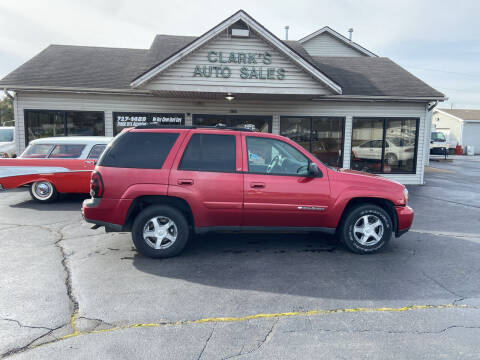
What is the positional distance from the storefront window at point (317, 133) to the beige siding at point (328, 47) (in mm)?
8203

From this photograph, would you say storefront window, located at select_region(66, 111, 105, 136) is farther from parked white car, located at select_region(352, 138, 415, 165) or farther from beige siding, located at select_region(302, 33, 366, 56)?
beige siding, located at select_region(302, 33, 366, 56)

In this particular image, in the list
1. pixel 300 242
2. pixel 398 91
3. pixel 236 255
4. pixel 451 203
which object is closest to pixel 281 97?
pixel 398 91

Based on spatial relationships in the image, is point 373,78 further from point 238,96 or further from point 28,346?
point 28,346

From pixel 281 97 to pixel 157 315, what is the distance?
9.65 meters

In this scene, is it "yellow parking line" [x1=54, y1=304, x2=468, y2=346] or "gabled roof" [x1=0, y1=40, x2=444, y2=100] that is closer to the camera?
"yellow parking line" [x1=54, y1=304, x2=468, y2=346]

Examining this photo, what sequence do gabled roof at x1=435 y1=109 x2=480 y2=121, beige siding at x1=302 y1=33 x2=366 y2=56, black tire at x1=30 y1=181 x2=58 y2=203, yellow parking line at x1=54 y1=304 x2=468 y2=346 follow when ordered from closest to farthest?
yellow parking line at x1=54 y1=304 x2=468 y2=346 < black tire at x1=30 y1=181 x2=58 y2=203 < beige siding at x1=302 y1=33 x2=366 y2=56 < gabled roof at x1=435 y1=109 x2=480 y2=121

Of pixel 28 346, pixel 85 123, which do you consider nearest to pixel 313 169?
pixel 28 346

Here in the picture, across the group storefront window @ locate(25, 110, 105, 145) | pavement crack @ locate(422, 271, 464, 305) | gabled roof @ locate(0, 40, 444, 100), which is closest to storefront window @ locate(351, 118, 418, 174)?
gabled roof @ locate(0, 40, 444, 100)

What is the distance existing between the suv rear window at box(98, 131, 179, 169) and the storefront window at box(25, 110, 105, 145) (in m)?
8.20

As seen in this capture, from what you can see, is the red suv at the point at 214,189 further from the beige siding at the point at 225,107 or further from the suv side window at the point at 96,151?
the beige siding at the point at 225,107

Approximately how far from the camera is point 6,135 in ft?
50.4

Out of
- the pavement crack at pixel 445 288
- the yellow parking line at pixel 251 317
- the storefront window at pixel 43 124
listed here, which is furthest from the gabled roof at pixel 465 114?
the yellow parking line at pixel 251 317

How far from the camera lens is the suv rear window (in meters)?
5.02

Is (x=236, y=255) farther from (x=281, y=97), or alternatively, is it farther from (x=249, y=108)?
(x=249, y=108)
